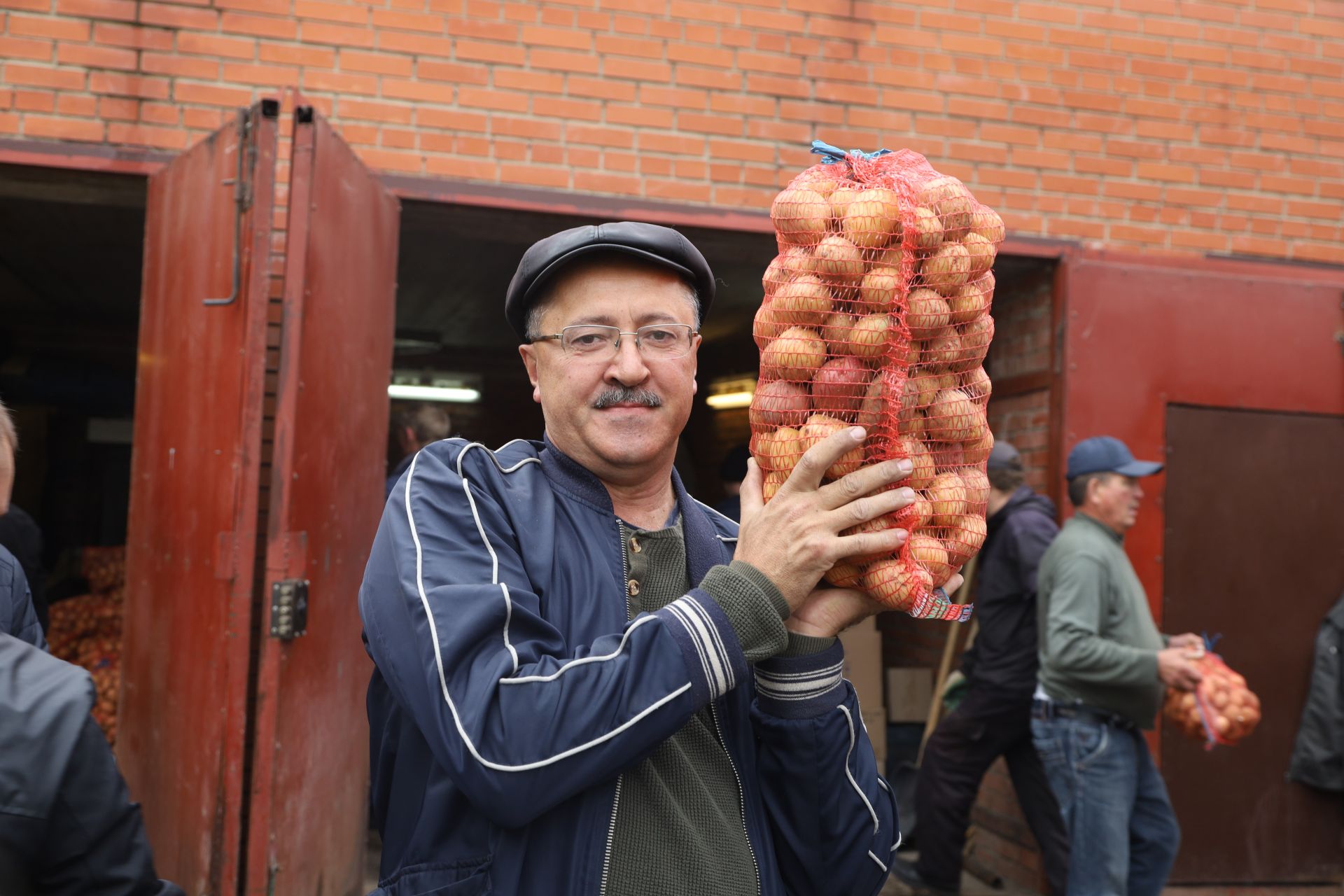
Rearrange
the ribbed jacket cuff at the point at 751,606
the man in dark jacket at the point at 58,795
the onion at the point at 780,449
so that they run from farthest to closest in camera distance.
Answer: the onion at the point at 780,449 → the ribbed jacket cuff at the point at 751,606 → the man in dark jacket at the point at 58,795

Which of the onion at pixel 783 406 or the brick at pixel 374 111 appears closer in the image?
the onion at pixel 783 406

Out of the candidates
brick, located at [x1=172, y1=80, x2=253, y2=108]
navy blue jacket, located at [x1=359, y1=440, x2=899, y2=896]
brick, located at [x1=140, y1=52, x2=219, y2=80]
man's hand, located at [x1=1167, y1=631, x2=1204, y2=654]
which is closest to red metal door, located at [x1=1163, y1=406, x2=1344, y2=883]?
man's hand, located at [x1=1167, y1=631, x2=1204, y2=654]

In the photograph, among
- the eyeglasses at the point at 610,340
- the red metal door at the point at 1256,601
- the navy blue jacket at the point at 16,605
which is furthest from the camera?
the red metal door at the point at 1256,601

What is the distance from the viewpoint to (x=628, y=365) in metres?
1.75

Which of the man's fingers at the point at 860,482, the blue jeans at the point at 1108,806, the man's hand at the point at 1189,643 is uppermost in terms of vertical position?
the man's fingers at the point at 860,482

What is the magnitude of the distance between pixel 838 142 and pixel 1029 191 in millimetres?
974

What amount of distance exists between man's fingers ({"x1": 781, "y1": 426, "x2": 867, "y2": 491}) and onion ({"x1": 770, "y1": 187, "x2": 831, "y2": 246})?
0.36 meters

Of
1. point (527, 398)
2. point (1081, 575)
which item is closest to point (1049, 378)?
point (1081, 575)

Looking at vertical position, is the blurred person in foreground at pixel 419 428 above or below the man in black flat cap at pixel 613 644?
above

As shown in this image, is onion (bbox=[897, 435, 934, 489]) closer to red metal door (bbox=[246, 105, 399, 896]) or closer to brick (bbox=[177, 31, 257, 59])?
red metal door (bbox=[246, 105, 399, 896])

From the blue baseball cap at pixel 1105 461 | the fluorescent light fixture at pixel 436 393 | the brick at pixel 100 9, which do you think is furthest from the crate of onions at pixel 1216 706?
the fluorescent light fixture at pixel 436 393

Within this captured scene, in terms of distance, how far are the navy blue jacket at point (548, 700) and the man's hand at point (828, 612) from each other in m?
0.04

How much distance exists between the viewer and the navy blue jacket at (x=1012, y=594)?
490cm

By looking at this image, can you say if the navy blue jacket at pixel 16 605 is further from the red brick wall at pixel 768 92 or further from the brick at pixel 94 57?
the brick at pixel 94 57
